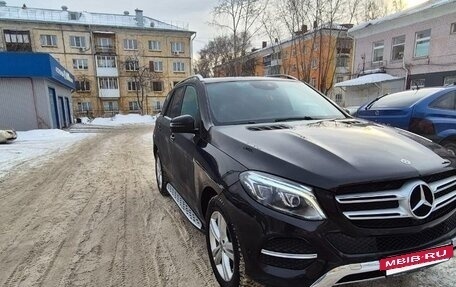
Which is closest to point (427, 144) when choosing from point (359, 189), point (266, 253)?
point (359, 189)

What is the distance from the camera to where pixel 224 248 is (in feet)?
8.32

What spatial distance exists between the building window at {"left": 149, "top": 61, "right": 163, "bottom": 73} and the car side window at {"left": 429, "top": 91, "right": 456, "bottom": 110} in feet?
150

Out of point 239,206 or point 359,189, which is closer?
point 359,189

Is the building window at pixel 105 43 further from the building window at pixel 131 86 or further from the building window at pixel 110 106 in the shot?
the building window at pixel 110 106

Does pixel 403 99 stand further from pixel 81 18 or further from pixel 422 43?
pixel 81 18

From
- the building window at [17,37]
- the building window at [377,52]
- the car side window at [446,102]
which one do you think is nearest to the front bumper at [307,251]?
the car side window at [446,102]

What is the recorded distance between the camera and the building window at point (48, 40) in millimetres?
43312

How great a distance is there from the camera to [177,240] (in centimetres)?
363

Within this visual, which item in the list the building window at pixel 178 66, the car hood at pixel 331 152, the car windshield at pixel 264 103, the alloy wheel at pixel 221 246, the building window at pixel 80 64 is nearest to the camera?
the car hood at pixel 331 152

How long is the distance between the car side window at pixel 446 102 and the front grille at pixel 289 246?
4.57m

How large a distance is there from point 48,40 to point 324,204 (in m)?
50.2

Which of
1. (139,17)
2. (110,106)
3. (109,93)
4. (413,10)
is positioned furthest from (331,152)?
(139,17)

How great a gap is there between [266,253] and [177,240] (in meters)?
1.85

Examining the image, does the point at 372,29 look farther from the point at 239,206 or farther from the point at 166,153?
the point at 239,206
